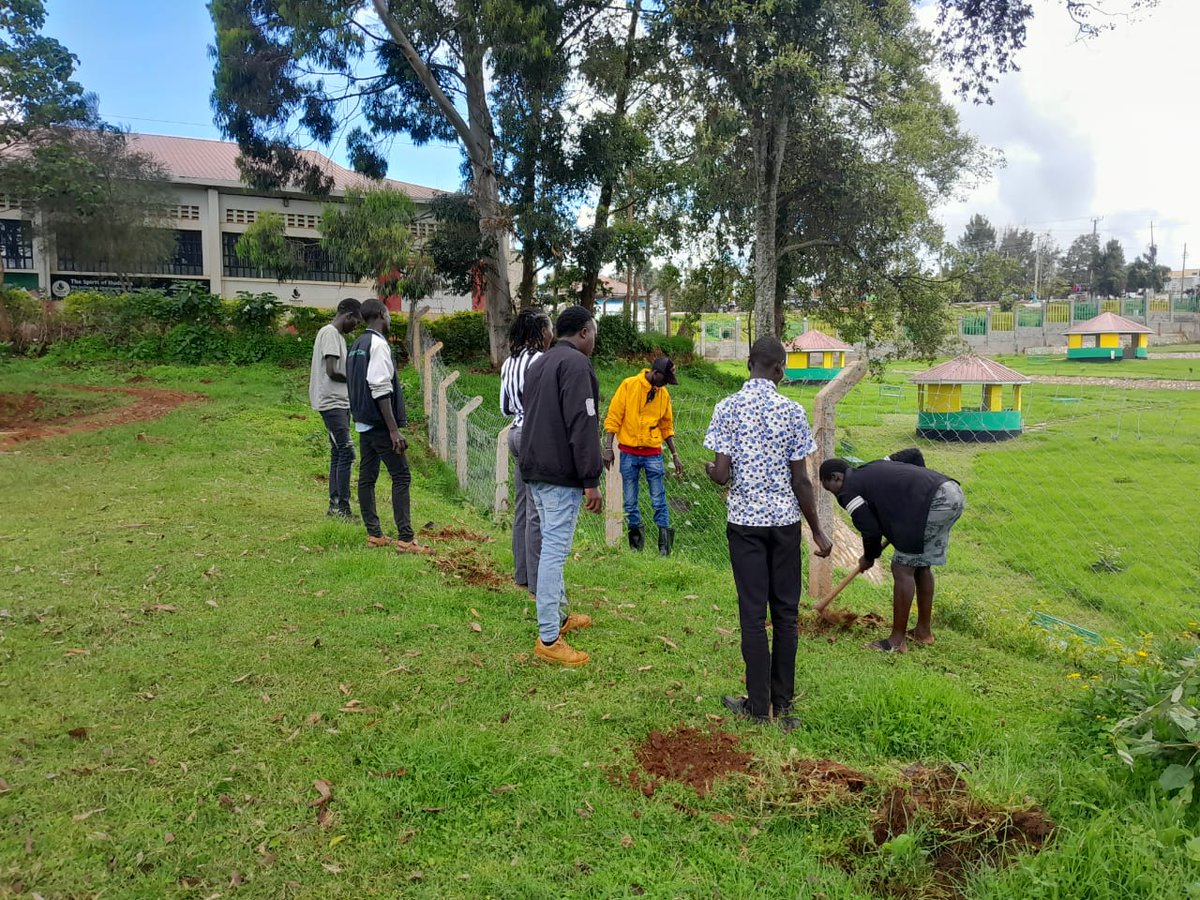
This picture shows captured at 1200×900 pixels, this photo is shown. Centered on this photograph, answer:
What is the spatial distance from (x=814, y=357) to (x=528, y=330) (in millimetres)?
30943

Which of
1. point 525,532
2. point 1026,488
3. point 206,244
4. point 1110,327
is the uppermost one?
point 206,244

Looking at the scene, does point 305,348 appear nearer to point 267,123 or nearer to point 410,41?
point 267,123

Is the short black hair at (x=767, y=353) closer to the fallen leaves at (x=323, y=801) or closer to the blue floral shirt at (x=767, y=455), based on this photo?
the blue floral shirt at (x=767, y=455)

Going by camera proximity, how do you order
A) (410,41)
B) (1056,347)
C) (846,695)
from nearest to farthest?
(846,695) → (410,41) → (1056,347)

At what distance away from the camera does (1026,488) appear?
14.8 m

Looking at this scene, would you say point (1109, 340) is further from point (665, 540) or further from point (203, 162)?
point (203, 162)

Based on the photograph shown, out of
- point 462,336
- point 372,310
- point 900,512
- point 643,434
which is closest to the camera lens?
point 900,512

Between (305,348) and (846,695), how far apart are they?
63.6 feet

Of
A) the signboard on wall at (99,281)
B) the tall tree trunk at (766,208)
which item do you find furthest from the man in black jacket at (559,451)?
the signboard on wall at (99,281)

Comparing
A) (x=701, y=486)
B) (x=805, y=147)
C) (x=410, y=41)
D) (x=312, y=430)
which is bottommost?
(x=701, y=486)

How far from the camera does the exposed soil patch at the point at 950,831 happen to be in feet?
8.84

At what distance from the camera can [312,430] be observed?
42.0ft

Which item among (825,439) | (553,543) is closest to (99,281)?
(825,439)

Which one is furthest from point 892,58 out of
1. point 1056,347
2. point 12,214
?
point 1056,347
